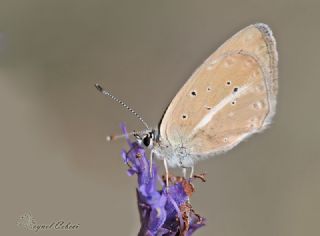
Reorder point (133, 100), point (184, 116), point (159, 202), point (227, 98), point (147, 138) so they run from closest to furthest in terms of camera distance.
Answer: point (159, 202) → point (147, 138) → point (184, 116) → point (227, 98) → point (133, 100)

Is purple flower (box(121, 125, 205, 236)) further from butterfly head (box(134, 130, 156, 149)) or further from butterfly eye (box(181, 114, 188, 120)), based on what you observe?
butterfly eye (box(181, 114, 188, 120))

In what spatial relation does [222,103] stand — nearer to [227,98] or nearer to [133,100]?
[227,98]

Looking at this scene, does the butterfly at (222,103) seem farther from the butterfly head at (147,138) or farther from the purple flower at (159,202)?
the purple flower at (159,202)

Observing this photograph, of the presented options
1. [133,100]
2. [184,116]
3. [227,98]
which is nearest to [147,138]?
[184,116]

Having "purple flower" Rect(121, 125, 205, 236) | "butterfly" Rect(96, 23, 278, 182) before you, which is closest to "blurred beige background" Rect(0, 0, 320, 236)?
A: "butterfly" Rect(96, 23, 278, 182)

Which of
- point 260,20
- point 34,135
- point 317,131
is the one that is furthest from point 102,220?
point 260,20

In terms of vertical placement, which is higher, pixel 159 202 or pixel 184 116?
pixel 184 116
